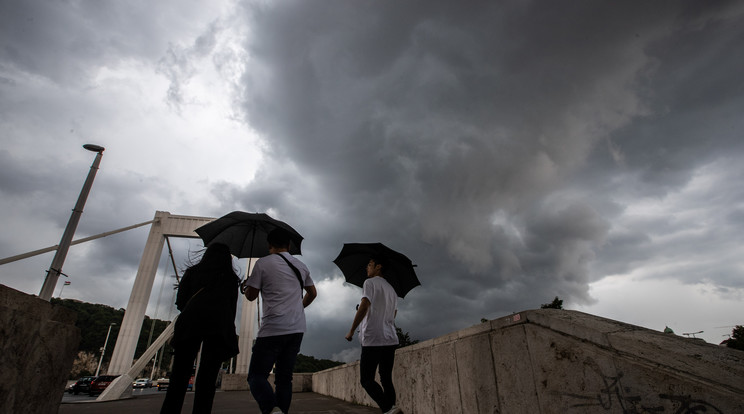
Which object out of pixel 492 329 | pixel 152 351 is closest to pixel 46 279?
pixel 492 329

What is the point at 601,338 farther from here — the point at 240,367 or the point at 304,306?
the point at 240,367

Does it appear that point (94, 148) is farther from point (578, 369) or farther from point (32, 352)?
point (578, 369)

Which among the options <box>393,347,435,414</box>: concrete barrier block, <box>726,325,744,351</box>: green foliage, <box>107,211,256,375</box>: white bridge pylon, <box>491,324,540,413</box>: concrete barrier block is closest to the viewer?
<box>491,324,540,413</box>: concrete barrier block

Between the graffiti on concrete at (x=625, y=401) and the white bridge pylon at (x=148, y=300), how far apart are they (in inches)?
740

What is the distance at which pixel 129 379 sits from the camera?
12.1m

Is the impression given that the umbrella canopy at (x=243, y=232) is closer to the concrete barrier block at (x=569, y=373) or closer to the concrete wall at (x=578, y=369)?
the concrete wall at (x=578, y=369)

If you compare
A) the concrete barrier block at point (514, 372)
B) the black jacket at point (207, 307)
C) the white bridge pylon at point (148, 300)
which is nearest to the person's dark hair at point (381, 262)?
the concrete barrier block at point (514, 372)

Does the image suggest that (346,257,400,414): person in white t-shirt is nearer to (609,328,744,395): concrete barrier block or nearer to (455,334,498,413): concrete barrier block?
(455,334,498,413): concrete barrier block

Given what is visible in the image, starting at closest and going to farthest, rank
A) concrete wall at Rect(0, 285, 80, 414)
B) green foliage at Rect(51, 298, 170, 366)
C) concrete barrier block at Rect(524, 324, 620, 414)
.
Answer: concrete barrier block at Rect(524, 324, 620, 414) → concrete wall at Rect(0, 285, 80, 414) → green foliage at Rect(51, 298, 170, 366)

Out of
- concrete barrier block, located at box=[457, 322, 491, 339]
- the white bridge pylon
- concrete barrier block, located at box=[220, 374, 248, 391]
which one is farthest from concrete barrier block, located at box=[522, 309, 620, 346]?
concrete barrier block, located at box=[220, 374, 248, 391]

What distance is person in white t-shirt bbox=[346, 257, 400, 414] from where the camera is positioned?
3240mm

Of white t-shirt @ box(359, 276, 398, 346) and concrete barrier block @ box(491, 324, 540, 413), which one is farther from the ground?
white t-shirt @ box(359, 276, 398, 346)

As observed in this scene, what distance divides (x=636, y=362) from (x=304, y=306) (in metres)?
2.46

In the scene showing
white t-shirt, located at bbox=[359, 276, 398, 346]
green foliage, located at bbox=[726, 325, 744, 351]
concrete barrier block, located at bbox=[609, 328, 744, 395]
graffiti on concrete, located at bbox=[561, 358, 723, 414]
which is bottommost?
graffiti on concrete, located at bbox=[561, 358, 723, 414]
